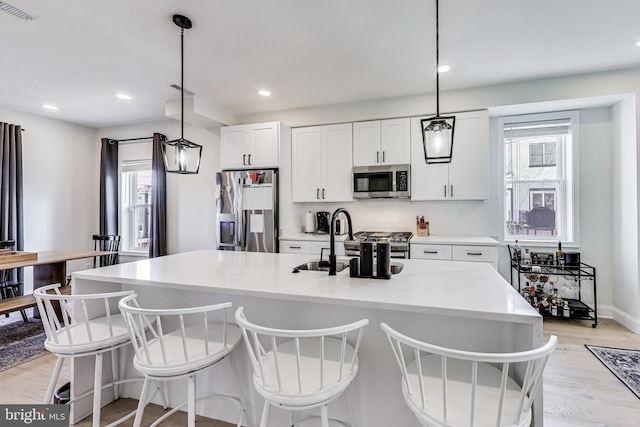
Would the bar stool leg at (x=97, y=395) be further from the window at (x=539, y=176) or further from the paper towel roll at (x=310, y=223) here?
the window at (x=539, y=176)

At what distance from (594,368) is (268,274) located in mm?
2742

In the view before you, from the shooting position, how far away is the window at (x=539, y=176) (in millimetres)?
3699

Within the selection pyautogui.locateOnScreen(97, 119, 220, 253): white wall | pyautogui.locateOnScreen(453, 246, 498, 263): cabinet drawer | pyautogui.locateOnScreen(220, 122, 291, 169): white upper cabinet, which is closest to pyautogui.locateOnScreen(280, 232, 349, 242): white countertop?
pyautogui.locateOnScreen(220, 122, 291, 169): white upper cabinet

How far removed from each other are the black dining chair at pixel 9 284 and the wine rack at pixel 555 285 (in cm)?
575

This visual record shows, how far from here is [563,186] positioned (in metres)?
3.75

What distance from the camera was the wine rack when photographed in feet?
11.2


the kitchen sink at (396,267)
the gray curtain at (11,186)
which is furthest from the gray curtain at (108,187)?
the kitchen sink at (396,267)

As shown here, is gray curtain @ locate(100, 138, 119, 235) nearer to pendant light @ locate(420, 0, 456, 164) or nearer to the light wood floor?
the light wood floor

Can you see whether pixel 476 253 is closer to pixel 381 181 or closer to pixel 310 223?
pixel 381 181

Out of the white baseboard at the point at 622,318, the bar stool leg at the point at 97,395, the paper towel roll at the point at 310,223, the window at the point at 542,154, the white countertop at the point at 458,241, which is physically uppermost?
the window at the point at 542,154

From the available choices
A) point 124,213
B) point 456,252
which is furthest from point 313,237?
point 124,213

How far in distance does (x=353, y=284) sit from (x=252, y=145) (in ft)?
10.2

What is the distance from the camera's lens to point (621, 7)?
7.10ft

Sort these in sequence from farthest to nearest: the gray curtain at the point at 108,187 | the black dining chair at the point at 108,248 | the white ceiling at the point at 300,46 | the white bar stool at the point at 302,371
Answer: the gray curtain at the point at 108,187, the black dining chair at the point at 108,248, the white ceiling at the point at 300,46, the white bar stool at the point at 302,371
